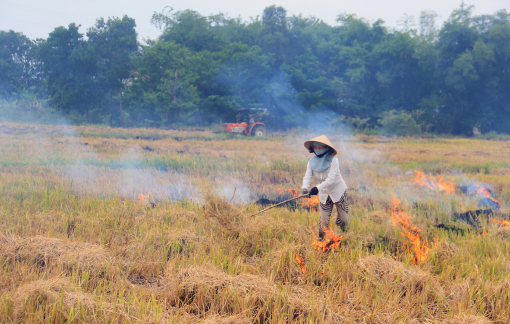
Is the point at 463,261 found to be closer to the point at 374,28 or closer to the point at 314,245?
the point at 314,245

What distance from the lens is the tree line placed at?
105 feet

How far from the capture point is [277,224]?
4.33m

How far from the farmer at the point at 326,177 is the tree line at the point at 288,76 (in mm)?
27022

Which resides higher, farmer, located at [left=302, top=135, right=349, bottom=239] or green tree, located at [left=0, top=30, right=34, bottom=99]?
green tree, located at [left=0, top=30, right=34, bottom=99]

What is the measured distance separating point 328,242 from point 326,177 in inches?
31.0

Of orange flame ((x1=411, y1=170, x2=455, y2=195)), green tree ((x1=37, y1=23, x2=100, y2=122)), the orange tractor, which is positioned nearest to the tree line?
green tree ((x1=37, y1=23, x2=100, y2=122))

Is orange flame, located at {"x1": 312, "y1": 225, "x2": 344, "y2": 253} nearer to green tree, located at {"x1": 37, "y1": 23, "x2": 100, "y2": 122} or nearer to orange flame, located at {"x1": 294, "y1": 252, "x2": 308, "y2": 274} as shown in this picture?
orange flame, located at {"x1": 294, "y1": 252, "x2": 308, "y2": 274}

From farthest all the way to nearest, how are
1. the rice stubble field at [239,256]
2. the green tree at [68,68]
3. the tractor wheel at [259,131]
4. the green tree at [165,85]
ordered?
1. the green tree at [68,68]
2. the green tree at [165,85]
3. the tractor wheel at [259,131]
4. the rice stubble field at [239,256]

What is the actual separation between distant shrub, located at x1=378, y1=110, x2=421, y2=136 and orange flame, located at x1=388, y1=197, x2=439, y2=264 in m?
25.5

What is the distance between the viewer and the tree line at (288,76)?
3191 cm

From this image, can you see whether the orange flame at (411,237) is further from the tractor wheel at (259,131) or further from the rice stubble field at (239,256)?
the tractor wheel at (259,131)

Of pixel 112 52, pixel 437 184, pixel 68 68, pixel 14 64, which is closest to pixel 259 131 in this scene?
pixel 437 184

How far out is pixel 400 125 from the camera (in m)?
29.0

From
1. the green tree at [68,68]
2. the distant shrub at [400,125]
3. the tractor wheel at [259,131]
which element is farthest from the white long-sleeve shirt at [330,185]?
the green tree at [68,68]
